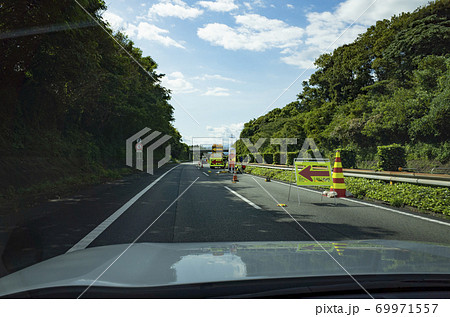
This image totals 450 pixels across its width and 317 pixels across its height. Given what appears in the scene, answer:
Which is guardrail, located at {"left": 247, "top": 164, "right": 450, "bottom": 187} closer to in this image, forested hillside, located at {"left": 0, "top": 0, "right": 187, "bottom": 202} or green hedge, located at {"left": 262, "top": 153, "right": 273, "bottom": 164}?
forested hillside, located at {"left": 0, "top": 0, "right": 187, "bottom": 202}

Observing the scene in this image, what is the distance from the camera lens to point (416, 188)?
29.7 feet

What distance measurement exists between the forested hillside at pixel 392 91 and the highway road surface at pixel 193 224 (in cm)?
2393

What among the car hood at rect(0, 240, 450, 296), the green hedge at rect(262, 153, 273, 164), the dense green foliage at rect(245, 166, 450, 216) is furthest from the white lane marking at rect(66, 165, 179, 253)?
the green hedge at rect(262, 153, 273, 164)

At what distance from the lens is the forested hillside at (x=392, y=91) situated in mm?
29047

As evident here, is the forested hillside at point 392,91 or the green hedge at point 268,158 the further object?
the green hedge at point 268,158

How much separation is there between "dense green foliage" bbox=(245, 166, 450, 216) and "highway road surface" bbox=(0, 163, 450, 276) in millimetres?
654

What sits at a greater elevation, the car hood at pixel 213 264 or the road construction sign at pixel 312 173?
the road construction sign at pixel 312 173

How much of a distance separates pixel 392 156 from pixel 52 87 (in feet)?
76.3

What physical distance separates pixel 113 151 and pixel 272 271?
1247 inches

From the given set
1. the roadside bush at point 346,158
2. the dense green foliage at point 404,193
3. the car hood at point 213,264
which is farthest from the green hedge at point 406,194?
the roadside bush at point 346,158

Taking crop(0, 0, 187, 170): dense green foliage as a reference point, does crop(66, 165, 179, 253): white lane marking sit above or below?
below

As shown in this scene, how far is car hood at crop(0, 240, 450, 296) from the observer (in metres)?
2.15

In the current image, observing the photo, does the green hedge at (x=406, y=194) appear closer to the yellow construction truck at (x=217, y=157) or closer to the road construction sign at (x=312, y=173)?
the road construction sign at (x=312, y=173)

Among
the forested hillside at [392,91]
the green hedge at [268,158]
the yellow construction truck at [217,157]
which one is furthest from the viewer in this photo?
the green hedge at [268,158]
